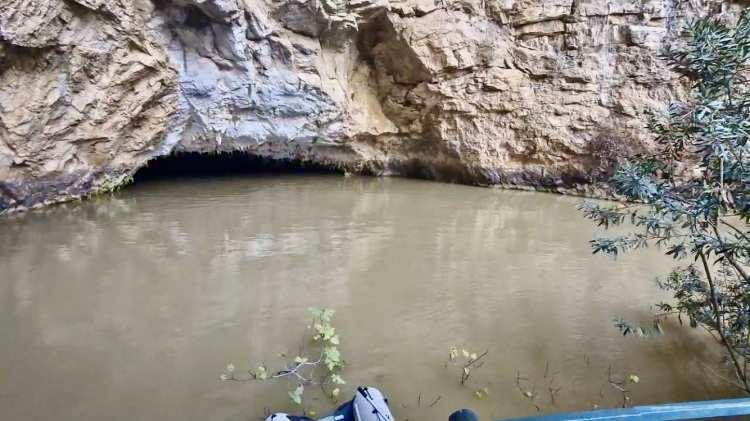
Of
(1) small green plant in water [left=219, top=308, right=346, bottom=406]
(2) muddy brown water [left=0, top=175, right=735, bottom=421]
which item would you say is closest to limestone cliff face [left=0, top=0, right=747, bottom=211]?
(2) muddy brown water [left=0, top=175, right=735, bottom=421]

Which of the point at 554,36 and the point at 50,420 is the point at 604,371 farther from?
the point at 554,36

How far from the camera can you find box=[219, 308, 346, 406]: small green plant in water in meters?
2.04

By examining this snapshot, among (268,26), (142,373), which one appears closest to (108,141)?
(268,26)

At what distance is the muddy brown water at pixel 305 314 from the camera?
78.1 inches

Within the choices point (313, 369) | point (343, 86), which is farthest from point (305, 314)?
point (343, 86)

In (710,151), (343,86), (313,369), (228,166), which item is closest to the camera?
(710,151)

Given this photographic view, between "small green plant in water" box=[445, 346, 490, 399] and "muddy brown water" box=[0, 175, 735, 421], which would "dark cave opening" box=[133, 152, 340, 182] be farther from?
"small green plant in water" box=[445, 346, 490, 399]

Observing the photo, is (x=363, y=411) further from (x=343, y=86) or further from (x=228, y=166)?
(x=228, y=166)

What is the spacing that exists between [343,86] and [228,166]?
12.0 ft

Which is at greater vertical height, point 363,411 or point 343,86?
point 343,86

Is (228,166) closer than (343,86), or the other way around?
(343,86)

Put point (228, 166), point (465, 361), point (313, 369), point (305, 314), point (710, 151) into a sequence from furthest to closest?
point (228, 166) < point (305, 314) < point (465, 361) < point (313, 369) < point (710, 151)

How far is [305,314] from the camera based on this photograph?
9.08ft

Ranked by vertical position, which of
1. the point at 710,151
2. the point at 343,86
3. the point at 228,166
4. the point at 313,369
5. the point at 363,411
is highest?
the point at 343,86
